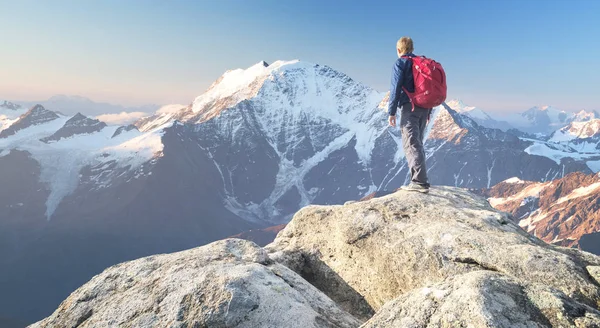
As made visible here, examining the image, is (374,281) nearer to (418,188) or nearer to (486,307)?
(418,188)

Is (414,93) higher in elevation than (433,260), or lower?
higher

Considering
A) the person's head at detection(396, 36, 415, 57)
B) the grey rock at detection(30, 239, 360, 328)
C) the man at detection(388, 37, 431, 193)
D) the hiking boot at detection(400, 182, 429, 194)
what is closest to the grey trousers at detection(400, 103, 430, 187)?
the man at detection(388, 37, 431, 193)

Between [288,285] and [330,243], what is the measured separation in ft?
13.8

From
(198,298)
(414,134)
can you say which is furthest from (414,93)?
(198,298)

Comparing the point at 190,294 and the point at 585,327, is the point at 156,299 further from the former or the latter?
the point at 585,327

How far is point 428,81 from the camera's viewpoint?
11.4 m

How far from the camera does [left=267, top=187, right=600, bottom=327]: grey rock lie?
557 centimetres

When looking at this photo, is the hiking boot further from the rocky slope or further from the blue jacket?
the blue jacket

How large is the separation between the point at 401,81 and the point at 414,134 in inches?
79.2

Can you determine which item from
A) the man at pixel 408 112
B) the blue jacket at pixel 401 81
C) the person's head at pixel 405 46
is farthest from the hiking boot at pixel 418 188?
the person's head at pixel 405 46

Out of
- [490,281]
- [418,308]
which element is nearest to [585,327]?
[490,281]

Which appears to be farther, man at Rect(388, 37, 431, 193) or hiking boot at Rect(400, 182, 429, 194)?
hiking boot at Rect(400, 182, 429, 194)

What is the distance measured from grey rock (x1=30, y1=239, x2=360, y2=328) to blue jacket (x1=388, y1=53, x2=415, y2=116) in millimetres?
6970

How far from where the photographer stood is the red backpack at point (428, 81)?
1134cm
